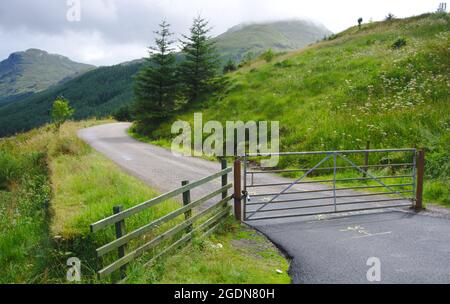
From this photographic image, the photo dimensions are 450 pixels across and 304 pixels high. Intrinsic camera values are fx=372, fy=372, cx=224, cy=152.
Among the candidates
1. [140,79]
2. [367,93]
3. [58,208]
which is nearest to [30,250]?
[58,208]

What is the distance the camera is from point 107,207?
30.8ft

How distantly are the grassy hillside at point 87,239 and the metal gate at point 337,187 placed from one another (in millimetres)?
2010

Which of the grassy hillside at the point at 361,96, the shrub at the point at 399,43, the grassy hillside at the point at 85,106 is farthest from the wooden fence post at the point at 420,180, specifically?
the grassy hillside at the point at 85,106

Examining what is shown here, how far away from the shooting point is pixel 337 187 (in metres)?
14.1

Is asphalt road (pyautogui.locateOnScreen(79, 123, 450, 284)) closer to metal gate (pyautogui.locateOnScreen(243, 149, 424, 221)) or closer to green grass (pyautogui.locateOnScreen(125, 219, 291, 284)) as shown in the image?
metal gate (pyautogui.locateOnScreen(243, 149, 424, 221))

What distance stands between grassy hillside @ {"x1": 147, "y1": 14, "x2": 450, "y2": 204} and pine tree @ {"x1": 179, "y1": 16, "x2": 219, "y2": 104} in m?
2.22

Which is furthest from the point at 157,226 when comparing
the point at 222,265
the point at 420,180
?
the point at 420,180

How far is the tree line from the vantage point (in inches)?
A: 1239

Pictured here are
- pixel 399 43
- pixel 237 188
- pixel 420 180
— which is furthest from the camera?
pixel 399 43

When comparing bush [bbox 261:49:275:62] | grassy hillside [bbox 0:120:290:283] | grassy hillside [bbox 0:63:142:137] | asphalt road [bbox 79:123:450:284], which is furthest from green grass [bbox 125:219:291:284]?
grassy hillside [bbox 0:63:142:137]

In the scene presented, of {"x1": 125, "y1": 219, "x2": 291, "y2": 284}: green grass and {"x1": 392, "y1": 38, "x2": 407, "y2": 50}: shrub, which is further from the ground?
{"x1": 392, "y1": 38, "x2": 407, "y2": 50}: shrub

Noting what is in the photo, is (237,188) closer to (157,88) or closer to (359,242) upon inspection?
(359,242)

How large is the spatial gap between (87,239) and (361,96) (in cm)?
1804

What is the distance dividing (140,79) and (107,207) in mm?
23631
